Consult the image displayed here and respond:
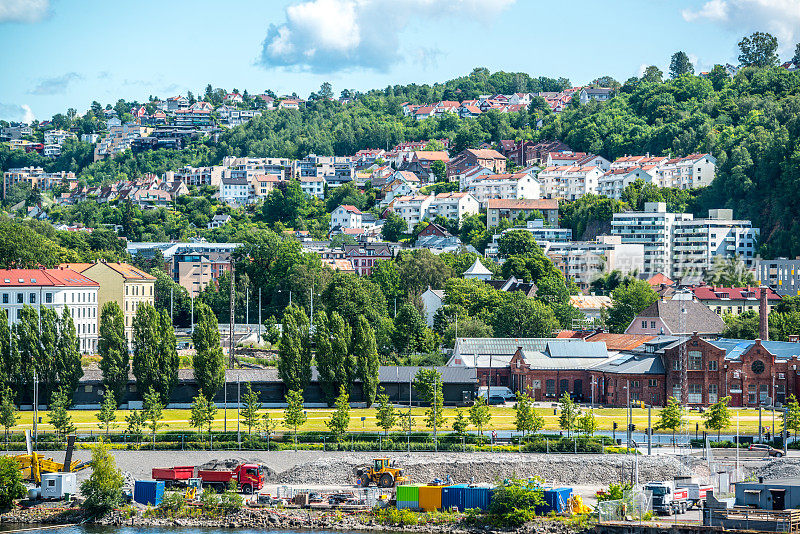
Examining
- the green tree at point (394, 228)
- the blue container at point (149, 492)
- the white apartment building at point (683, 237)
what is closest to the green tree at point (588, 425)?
the blue container at point (149, 492)

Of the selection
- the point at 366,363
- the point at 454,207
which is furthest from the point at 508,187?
the point at 366,363

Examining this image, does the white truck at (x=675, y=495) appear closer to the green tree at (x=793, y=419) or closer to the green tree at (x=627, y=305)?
the green tree at (x=793, y=419)

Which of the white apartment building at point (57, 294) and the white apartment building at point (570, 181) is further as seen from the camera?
the white apartment building at point (570, 181)

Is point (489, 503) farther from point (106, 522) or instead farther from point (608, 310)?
point (608, 310)

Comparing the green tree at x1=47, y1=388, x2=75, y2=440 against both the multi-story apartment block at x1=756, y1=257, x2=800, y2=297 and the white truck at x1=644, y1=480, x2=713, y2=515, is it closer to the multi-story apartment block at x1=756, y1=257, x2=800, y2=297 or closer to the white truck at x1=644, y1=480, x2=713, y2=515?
the white truck at x1=644, y1=480, x2=713, y2=515

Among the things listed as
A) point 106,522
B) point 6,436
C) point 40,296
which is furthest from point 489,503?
point 40,296

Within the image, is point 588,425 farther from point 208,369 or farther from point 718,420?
point 208,369
